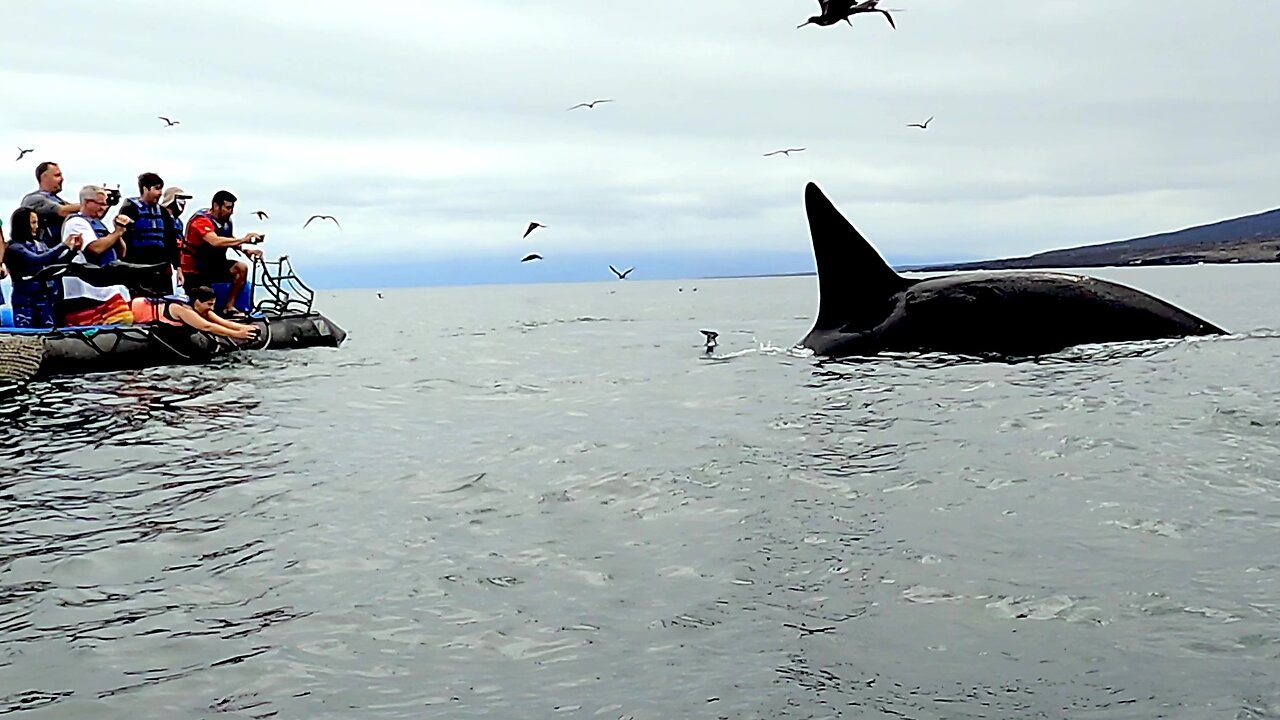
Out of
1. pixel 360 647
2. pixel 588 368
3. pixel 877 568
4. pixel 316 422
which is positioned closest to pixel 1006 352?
pixel 588 368

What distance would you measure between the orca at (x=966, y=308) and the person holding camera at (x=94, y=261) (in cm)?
1149

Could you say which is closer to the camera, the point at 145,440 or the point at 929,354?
the point at 145,440

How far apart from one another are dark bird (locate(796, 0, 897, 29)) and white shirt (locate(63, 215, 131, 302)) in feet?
39.6

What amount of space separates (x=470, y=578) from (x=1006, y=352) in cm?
1251

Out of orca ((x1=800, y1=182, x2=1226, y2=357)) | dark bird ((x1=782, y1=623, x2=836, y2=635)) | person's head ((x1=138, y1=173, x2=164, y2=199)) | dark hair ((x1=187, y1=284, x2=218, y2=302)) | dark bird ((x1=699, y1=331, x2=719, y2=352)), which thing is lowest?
dark bird ((x1=782, y1=623, x2=836, y2=635))

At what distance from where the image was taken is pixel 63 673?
18.0 feet

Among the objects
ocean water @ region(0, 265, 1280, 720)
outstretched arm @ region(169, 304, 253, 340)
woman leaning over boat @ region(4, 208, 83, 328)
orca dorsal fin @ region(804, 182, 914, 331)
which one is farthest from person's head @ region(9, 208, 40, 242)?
orca dorsal fin @ region(804, 182, 914, 331)

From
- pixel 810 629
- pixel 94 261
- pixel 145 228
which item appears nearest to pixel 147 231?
pixel 145 228

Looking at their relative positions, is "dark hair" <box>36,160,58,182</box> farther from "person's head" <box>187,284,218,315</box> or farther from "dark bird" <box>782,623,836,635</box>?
"dark bird" <box>782,623,836,635</box>

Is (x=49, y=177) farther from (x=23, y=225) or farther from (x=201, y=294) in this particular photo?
(x=201, y=294)

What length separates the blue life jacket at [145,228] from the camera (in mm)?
20484

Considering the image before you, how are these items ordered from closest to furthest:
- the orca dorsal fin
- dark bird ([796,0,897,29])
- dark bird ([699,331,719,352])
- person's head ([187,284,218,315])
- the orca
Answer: dark bird ([796,0,897,29]) < the orca < the orca dorsal fin < person's head ([187,284,218,315]) < dark bird ([699,331,719,352])

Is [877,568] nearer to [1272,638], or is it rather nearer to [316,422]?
[1272,638]

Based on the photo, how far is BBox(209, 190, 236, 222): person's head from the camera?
22312mm
